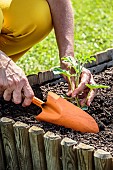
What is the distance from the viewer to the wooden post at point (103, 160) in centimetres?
249

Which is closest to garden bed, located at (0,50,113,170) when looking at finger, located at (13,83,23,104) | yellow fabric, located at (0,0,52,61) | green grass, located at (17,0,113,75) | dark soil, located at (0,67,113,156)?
dark soil, located at (0,67,113,156)

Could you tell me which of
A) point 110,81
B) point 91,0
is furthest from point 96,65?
point 91,0

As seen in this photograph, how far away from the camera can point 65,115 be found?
3.00 meters

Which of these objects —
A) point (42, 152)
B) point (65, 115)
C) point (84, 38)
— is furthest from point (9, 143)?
point (84, 38)

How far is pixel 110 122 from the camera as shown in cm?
309

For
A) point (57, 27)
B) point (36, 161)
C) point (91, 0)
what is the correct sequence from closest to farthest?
point (36, 161) < point (57, 27) < point (91, 0)

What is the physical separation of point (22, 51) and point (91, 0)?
9.47 feet

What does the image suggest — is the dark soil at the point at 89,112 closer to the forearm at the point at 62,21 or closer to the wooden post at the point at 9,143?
the wooden post at the point at 9,143

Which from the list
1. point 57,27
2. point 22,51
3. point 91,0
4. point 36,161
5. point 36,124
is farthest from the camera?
point 91,0

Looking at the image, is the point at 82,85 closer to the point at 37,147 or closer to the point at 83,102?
the point at 83,102

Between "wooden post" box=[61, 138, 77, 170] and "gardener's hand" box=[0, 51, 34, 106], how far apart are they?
38 centimetres

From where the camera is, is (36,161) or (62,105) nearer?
(36,161)

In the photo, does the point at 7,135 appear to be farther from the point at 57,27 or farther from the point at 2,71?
the point at 57,27

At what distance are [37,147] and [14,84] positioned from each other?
0.34 m
